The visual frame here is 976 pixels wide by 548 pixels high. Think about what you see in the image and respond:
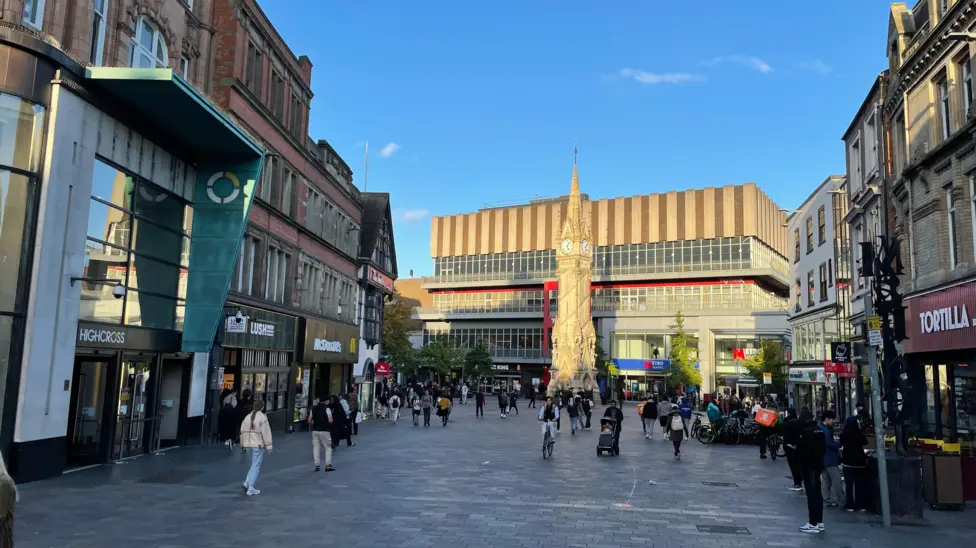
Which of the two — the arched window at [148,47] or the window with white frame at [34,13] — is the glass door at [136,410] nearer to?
the arched window at [148,47]

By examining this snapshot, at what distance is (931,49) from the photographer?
18.6 meters

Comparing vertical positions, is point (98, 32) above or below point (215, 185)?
above

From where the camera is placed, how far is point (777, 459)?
810 inches

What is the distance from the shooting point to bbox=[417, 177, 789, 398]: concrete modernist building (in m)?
75.1

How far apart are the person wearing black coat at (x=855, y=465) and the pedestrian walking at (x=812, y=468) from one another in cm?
124

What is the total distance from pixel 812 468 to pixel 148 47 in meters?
17.8

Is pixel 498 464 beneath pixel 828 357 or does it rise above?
beneath

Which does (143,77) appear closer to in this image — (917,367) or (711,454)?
(711,454)

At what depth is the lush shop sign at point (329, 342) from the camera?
29297 mm

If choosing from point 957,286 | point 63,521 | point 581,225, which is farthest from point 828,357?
point 581,225

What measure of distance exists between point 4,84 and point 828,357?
35227 mm

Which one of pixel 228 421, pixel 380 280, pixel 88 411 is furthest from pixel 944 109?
pixel 380 280

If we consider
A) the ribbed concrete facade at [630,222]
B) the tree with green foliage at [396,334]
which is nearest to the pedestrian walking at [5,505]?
the tree with green foliage at [396,334]

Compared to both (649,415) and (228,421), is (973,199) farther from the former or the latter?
Answer: (228,421)
